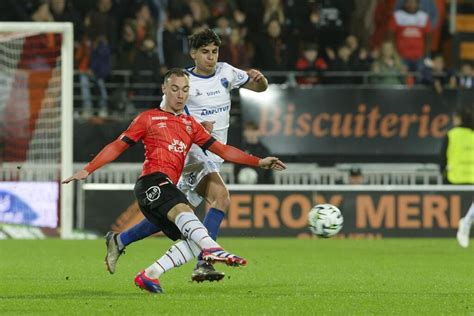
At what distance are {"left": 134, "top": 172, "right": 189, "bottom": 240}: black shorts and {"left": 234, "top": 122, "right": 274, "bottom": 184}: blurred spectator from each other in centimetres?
1047

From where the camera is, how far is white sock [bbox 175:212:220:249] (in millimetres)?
9078

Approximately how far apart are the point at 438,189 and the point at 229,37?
4182 millimetres

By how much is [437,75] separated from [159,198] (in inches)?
512

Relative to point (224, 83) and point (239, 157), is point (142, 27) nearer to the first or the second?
point (224, 83)

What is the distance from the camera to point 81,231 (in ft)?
63.2

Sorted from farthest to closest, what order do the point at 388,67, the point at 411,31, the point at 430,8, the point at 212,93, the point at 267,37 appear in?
the point at 430,8 → the point at 411,31 → the point at 388,67 → the point at 267,37 → the point at 212,93

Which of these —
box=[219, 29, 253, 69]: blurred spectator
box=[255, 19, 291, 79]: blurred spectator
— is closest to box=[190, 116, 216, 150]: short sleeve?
box=[219, 29, 253, 69]: blurred spectator

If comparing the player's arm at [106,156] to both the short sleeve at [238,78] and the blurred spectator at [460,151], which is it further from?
the blurred spectator at [460,151]

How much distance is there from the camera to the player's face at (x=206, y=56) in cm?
1081

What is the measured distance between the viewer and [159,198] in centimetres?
937

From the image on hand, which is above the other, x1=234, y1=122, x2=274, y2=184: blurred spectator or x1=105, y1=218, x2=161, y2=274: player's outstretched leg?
x1=105, y1=218, x2=161, y2=274: player's outstretched leg

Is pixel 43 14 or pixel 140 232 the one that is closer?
pixel 140 232

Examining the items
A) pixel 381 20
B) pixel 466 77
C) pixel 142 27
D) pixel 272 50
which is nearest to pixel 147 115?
pixel 272 50

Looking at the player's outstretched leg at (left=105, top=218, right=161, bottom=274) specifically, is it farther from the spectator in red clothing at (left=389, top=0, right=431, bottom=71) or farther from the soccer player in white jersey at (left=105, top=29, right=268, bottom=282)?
the spectator in red clothing at (left=389, top=0, right=431, bottom=71)
